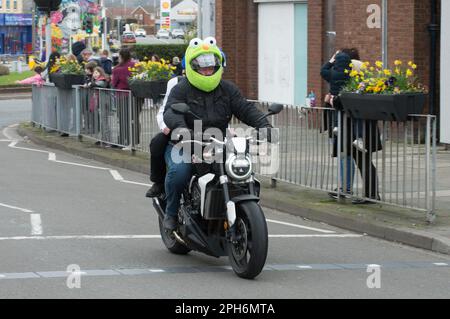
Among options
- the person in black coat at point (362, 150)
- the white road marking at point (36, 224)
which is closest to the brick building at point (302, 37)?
the person in black coat at point (362, 150)

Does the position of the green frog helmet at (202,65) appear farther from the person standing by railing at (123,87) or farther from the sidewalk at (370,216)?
the person standing by railing at (123,87)

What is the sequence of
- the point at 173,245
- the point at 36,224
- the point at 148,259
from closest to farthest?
the point at 148,259 < the point at 173,245 < the point at 36,224

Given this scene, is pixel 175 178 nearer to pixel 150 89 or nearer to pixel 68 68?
pixel 150 89

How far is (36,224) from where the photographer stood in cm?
1169

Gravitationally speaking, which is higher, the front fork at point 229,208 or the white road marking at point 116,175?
the front fork at point 229,208

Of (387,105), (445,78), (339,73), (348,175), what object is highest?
(339,73)

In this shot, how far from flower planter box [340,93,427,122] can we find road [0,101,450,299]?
1331 mm

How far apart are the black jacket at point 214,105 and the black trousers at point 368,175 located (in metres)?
2.98

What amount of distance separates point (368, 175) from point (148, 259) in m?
3.49

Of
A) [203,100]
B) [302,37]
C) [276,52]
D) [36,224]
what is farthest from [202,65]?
[276,52]

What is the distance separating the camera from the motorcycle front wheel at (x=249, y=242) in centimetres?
848

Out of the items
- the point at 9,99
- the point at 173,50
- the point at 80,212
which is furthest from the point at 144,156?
the point at 173,50

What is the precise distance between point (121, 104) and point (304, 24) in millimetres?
6728
